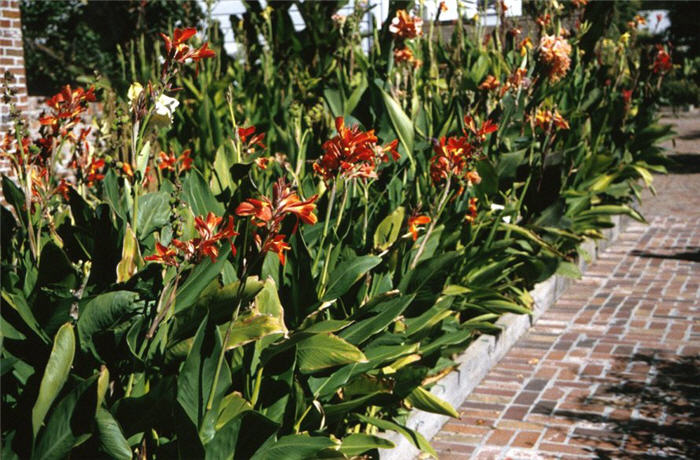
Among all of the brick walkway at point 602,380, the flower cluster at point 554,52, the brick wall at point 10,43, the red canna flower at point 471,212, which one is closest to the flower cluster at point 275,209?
the brick walkway at point 602,380

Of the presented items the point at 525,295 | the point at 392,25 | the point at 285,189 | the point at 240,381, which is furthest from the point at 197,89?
the point at 285,189

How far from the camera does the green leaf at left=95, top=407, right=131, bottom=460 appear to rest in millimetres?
2064

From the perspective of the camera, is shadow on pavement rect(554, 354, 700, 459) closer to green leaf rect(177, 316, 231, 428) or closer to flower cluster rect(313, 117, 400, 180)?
flower cluster rect(313, 117, 400, 180)

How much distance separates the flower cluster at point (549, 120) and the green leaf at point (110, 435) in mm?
3830

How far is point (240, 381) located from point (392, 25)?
2481 mm

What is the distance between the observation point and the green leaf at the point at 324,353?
261 centimetres

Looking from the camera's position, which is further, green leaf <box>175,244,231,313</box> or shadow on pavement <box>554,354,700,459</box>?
shadow on pavement <box>554,354,700,459</box>

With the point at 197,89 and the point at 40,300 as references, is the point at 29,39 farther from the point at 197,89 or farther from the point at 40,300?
the point at 40,300

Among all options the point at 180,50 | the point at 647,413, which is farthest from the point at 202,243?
the point at 647,413

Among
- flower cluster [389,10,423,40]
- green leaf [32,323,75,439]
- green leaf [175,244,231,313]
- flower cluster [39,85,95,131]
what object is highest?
flower cluster [389,10,423,40]

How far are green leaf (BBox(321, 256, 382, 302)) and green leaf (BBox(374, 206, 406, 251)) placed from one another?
0.54m

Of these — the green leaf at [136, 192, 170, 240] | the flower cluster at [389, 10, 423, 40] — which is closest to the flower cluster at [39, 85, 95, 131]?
the green leaf at [136, 192, 170, 240]

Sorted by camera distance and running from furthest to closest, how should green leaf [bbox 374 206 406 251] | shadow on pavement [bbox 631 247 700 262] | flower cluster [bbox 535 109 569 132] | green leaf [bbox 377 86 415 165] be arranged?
shadow on pavement [bbox 631 247 700 262] < flower cluster [bbox 535 109 569 132] < green leaf [bbox 377 86 415 165] < green leaf [bbox 374 206 406 251]

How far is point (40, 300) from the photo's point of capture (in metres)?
2.42
